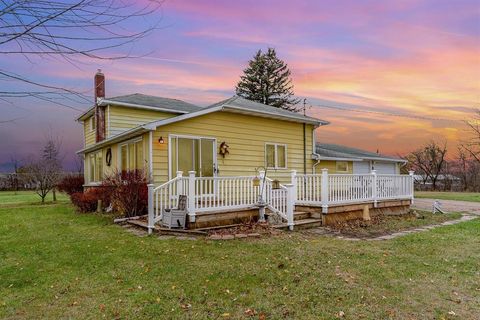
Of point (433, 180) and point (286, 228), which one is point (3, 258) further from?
point (433, 180)

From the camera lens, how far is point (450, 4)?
438 inches

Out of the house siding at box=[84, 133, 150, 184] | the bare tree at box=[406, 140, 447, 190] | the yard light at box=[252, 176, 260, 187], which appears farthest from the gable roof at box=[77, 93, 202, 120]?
the bare tree at box=[406, 140, 447, 190]

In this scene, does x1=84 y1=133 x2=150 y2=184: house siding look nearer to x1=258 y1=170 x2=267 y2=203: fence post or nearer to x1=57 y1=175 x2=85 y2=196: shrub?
x1=258 y1=170 x2=267 y2=203: fence post

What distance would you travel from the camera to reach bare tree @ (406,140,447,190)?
40.9m

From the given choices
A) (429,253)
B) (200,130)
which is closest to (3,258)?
(200,130)

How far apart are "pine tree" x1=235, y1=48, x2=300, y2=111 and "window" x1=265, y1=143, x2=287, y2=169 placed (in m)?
28.2

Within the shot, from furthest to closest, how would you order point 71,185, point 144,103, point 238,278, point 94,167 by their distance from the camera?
point 71,185 → point 94,167 → point 144,103 → point 238,278

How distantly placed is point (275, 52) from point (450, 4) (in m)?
34.1

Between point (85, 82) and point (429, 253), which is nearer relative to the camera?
point (85, 82)

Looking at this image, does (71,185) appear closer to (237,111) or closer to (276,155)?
(237,111)

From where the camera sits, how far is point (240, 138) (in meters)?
13.2

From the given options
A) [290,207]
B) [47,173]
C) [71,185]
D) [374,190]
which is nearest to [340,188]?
[374,190]

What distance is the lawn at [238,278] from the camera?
420 cm

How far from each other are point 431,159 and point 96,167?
3788 centimetres
